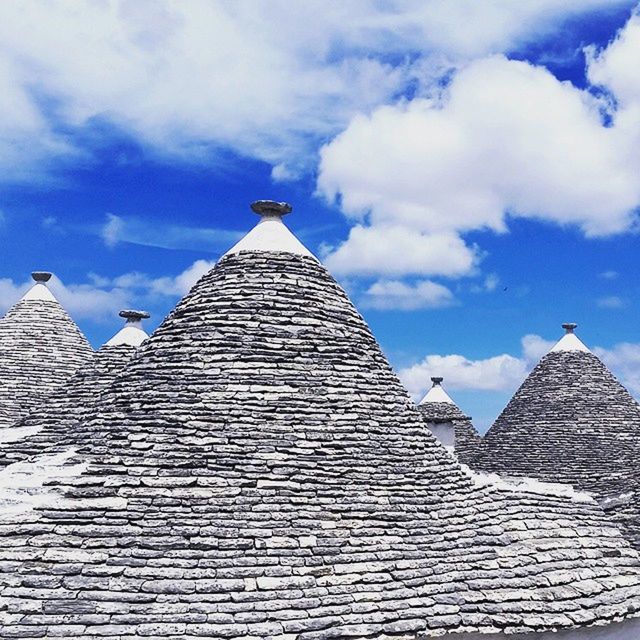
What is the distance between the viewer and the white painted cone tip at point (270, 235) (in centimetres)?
861

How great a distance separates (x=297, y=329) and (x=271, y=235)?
59.1 inches

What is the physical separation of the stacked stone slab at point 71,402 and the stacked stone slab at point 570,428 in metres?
7.78

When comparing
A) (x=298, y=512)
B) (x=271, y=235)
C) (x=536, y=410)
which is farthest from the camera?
(x=536, y=410)

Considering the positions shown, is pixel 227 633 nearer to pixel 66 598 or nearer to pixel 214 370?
pixel 66 598

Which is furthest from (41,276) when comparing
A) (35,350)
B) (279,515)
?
(279,515)

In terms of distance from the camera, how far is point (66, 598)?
5309 mm

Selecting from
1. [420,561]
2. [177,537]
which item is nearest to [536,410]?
[420,561]

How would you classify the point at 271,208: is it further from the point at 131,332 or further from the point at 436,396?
the point at 436,396

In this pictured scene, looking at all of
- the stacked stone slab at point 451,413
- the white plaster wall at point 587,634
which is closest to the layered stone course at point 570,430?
the stacked stone slab at point 451,413

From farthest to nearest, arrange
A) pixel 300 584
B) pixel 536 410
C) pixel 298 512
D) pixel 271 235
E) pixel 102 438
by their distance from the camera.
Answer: pixel 536 410 → pixel 271 235 → pixel 102 438 → pixel 298 512 → pixel 300 584

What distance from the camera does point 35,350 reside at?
541 inches

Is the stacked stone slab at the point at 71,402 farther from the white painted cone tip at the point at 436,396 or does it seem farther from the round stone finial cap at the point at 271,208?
the white painted cone tip at the point at 436,396

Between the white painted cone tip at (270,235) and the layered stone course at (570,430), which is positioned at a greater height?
the white painted cone tip at (270,235)

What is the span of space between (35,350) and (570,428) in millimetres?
10573
